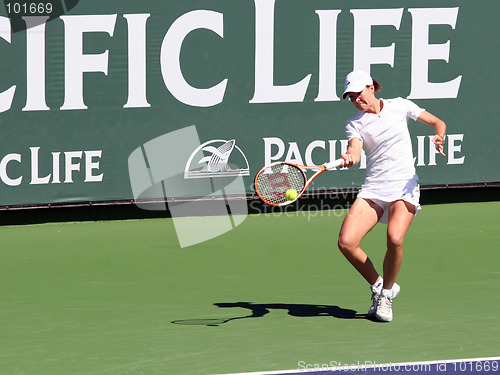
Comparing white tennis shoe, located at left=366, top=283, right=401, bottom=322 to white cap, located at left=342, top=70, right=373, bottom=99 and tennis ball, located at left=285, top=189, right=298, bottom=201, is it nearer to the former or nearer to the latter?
tennis ball, located at left=285, top=189, right=298, bottom=201

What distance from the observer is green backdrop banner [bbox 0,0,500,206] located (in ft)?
31.9

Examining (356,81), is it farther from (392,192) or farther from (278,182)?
(278,182)

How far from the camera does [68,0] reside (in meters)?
9.64

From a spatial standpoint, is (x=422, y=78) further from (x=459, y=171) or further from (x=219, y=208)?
(x=219, y=208)

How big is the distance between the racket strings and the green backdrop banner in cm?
335

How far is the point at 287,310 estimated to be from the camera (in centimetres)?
682

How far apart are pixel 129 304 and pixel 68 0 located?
385cm

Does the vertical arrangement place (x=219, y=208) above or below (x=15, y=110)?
below

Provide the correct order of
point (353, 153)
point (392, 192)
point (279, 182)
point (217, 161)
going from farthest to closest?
point (217, 161), point (279, 182), point (392, 192), point (353, 153)

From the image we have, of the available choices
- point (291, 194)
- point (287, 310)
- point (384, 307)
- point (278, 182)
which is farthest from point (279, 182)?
point (384, 307)

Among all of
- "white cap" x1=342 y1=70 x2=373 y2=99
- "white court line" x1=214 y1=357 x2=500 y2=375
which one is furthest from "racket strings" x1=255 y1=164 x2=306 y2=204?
"white court line" x1=214 y1=357 x2=500 y2=375

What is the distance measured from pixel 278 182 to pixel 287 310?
0.90 metres

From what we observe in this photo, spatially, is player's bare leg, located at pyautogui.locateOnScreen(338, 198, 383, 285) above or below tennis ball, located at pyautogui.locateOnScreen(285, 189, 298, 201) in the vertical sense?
below

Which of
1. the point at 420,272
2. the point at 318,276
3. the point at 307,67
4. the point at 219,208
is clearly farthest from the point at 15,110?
the point at 420,272
